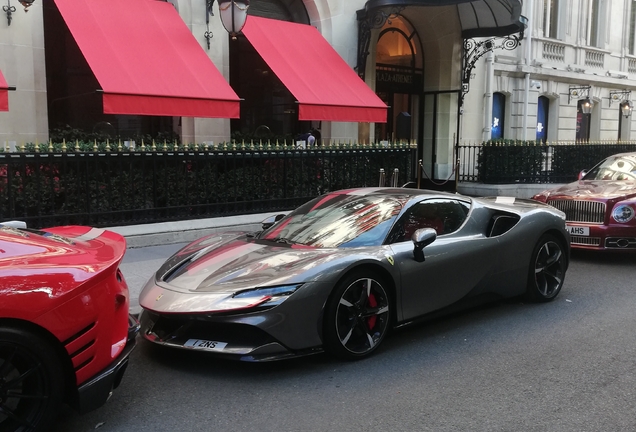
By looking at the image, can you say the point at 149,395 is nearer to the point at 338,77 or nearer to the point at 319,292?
the point at 319,292

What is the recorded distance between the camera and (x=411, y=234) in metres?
5.46

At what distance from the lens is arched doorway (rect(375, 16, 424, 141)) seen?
17.7m

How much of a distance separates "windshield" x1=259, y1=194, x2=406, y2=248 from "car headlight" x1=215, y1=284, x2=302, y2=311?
87 centimetres

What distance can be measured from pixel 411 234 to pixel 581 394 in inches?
76.0

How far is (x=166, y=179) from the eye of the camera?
32.6ft

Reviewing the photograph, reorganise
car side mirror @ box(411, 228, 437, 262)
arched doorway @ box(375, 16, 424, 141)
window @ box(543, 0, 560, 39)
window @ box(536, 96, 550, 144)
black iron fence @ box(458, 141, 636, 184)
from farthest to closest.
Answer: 1. window @ box(536, 96, 550, 144)
2. window @ box(543, 0, 560, 39)
3. arched doorway @ box(375, 16, 424, 141)
4. black iron fence @ box(458, 141, 636, 184)
5. car side mirror @ box(411, 228, 437, 262)

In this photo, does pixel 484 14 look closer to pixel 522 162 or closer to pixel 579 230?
pixel 522 162

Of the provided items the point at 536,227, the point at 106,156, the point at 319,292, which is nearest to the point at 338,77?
the point at 106,156

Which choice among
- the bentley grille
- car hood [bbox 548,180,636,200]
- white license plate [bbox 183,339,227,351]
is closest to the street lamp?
car hood [bbox 548,180,636,200]

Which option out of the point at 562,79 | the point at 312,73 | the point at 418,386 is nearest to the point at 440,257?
the point at 418,386

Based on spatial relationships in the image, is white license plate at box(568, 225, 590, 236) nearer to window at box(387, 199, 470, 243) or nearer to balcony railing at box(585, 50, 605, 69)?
window at box(387, 199, 470, 243)

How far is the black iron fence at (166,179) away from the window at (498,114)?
9123mm

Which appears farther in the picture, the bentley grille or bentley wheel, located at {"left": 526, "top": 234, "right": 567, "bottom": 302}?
the bentley grille

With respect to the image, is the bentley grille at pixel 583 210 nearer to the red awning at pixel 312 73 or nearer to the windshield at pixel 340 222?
the windshield at pixel 340 222
